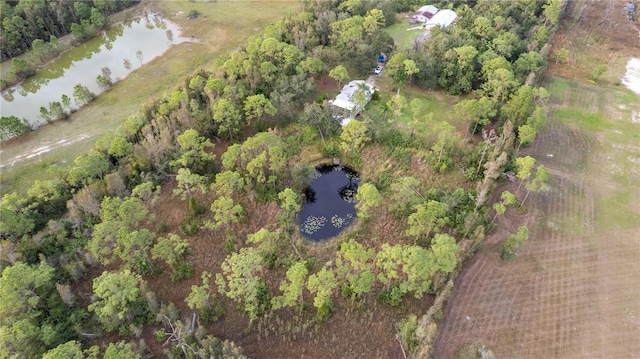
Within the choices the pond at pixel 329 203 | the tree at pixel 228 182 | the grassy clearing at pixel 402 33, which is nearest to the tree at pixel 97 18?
the grassy clearing at pixel 402 33

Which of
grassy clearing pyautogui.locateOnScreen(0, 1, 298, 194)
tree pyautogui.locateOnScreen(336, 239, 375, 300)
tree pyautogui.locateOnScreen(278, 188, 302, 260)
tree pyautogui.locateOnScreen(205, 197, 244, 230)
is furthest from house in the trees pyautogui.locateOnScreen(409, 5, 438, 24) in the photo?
tree pyautogui.locateOnScreen(336, 239, 375, 300)

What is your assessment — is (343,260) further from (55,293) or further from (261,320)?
(55,293)

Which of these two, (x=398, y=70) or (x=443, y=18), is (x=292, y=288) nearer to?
(x=398, y=70)

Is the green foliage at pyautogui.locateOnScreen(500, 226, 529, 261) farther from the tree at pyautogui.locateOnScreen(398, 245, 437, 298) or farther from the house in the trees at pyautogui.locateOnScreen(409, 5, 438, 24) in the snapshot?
the house in the trees at pyautogui.locateOnScreen(409, 5, 438, 24)

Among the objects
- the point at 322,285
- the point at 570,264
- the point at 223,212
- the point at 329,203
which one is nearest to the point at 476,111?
the point at 570,264

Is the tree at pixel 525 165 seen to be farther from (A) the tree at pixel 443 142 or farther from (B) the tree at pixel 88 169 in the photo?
(B) the tree at pixel 88 169
